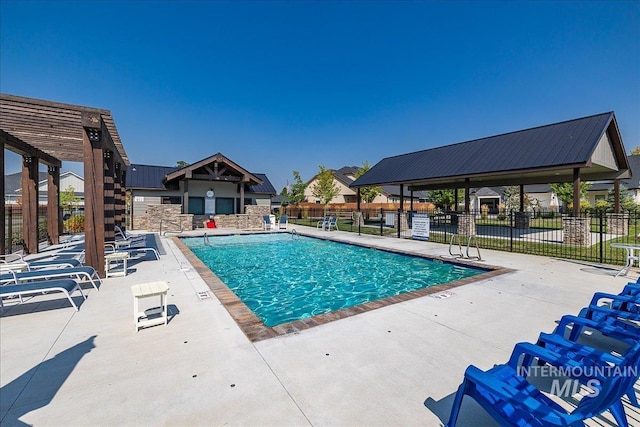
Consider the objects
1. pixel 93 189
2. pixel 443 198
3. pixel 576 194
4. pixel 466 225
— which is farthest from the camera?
pixel 443 198

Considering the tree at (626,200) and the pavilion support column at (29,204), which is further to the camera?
the tree at (626,200)

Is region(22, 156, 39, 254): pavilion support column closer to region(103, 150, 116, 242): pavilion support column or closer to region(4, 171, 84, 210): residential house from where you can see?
region(103, 150, 116, 242): pavilion support column

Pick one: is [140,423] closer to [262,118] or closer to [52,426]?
[52,426]

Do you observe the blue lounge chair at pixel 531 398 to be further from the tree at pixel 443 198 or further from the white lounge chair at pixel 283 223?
the tree at pixel 443 198

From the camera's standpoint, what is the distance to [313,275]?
324 inches

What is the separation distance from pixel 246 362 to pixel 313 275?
17.5ft

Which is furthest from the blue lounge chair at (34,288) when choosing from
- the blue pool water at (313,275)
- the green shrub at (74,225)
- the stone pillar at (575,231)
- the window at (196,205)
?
the window at (196,205)

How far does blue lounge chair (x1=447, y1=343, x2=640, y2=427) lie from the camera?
1581mm

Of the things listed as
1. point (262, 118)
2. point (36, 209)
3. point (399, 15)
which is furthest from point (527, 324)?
point (262, 118)

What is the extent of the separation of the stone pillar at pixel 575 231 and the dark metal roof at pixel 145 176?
24.0m

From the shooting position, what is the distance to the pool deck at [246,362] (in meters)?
2.21

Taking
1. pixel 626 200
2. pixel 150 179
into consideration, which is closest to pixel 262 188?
pixel 150 179

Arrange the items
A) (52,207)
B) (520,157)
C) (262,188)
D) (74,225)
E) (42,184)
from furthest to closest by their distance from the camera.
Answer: (42,184) → (262,188) → (74,225) → (520,157) → (52,207)

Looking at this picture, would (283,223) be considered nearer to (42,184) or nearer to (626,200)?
(626,200)
